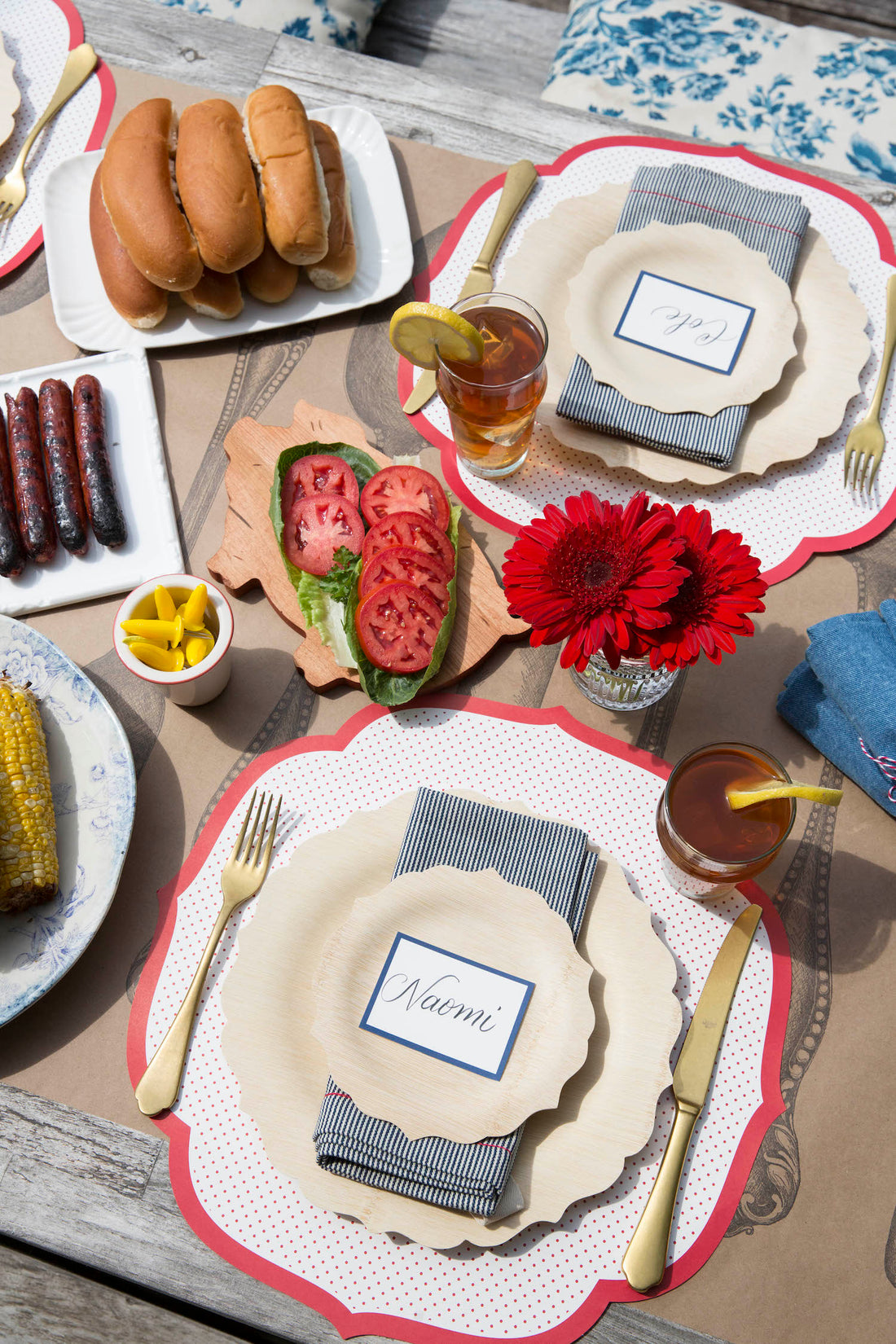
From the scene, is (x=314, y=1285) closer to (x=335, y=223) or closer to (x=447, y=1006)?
(x=447, y=1006)

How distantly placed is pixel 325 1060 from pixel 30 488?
2.92ft

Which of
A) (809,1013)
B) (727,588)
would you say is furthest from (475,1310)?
(727,588)

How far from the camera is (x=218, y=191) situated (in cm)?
139

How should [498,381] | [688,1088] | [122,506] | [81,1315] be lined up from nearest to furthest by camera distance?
1. [688,1088]
2. [81,1315]
3. [498,381]
4. [122,506]

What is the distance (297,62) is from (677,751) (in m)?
1.46

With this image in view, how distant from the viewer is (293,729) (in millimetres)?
1298

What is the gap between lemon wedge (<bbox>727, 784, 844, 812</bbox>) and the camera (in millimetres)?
935

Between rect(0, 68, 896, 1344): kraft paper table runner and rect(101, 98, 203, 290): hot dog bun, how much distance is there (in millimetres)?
156

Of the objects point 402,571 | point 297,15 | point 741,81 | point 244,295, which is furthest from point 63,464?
point 741,81

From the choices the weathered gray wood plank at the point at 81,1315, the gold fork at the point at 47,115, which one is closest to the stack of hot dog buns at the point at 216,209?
the gold fork at the point at 47,115

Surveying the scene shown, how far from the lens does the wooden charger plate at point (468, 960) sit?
1.01m

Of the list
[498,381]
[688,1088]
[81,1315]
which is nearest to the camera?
[688,1088]

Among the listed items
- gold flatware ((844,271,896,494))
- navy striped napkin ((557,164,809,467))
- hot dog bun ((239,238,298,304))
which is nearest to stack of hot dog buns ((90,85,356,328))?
hot dog bun ((239,238,298,304))

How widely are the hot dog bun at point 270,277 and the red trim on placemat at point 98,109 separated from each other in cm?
41
